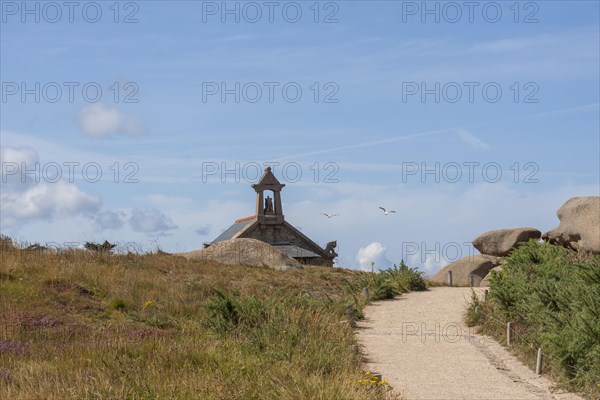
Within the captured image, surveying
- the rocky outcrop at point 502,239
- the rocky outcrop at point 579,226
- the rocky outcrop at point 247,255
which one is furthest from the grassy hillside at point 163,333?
the rocky outcrop at point 502,239

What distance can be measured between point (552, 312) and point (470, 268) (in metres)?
20.6

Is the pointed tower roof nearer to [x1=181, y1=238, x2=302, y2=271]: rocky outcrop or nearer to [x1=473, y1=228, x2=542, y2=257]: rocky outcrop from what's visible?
[x1=181, y1=238, x2=302, y2=271]: rocky outcrop

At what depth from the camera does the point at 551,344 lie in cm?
1441

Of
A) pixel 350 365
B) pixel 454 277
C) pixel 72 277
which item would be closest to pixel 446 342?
pixel 350 365

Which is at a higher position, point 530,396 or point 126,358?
point 126,358

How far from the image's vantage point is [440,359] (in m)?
16.6

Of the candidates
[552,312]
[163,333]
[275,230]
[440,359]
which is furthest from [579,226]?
[275,230]

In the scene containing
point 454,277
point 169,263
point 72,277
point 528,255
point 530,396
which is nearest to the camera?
point 530,396

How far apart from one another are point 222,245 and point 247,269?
23.3 ft

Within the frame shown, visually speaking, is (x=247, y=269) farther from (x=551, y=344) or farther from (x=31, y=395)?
(x=31, y=395)

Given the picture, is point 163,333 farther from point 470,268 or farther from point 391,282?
point 470,268

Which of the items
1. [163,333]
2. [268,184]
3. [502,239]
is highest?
[268,184]

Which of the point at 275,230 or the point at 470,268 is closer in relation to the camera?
the point at 470,268

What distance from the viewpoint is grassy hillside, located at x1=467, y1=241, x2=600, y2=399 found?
45.0 feet
